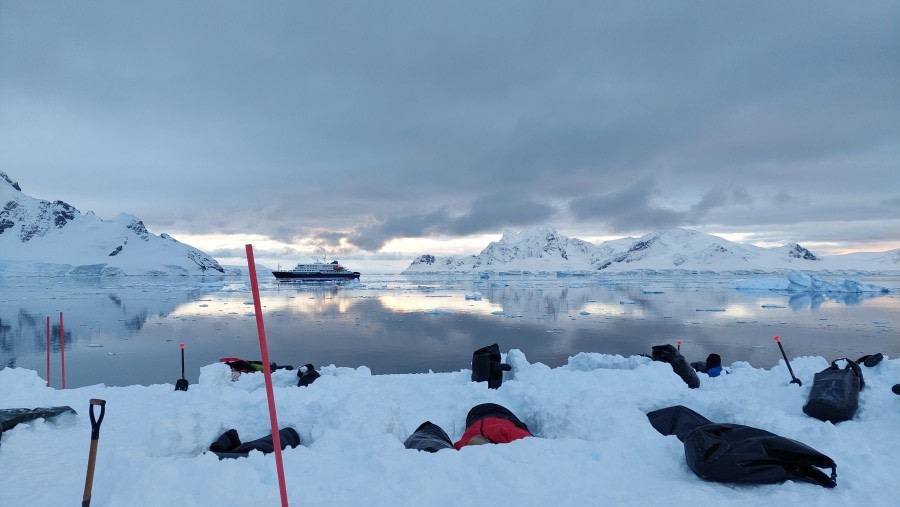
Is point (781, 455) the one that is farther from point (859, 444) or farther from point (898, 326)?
point (898, 326)

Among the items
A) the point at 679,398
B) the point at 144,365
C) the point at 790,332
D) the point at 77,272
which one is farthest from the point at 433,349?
the point at 77,272

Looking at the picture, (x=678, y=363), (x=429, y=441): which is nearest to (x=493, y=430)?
(x=429, y=441)

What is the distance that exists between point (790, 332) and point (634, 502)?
25139 mm

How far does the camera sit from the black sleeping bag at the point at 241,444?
479 cm

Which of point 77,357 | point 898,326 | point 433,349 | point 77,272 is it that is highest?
point 77,272

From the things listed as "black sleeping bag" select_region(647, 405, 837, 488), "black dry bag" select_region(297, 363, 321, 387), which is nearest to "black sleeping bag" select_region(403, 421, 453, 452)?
"black sleeping bag" select_region(647, 405, 837, 488)

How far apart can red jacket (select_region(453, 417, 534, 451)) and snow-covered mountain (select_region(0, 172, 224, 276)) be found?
15496 cm

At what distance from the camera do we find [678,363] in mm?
9125

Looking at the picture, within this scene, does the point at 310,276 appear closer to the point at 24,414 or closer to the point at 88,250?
the point at 24,414

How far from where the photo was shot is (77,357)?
54.2ft

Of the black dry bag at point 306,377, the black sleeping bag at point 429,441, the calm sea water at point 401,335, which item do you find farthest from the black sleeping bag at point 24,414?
the calm sea water at point 401,335

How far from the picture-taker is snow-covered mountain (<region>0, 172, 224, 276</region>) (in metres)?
131

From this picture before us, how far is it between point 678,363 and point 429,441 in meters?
6.48

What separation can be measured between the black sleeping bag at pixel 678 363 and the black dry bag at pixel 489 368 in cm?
349
